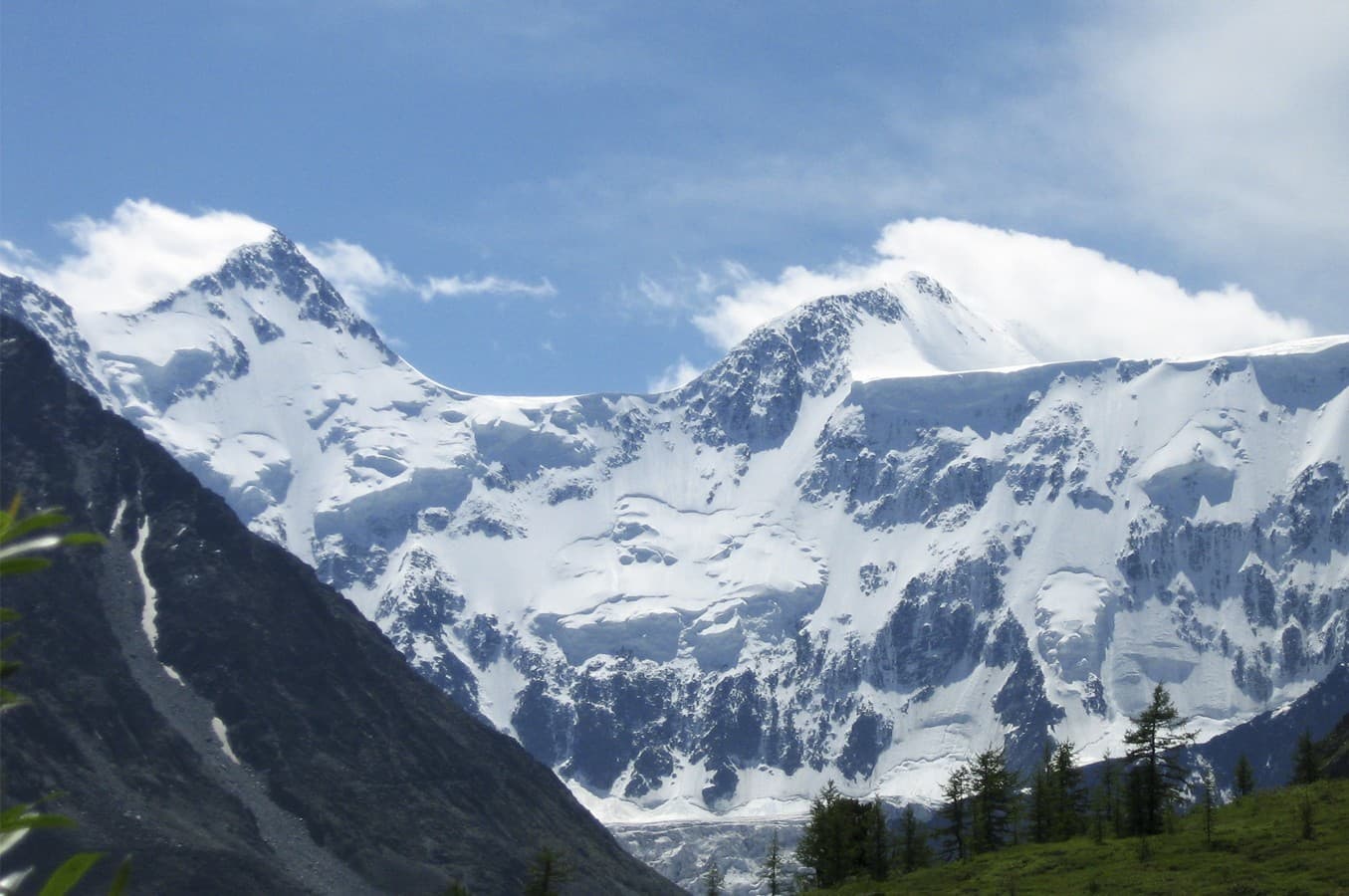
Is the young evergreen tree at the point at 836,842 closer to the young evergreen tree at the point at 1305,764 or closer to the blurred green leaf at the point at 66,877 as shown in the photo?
the young evergreen tree at the point at 1305,764

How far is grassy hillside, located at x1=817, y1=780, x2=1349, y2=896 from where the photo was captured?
2395 inches

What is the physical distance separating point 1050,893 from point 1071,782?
47917 millimetres

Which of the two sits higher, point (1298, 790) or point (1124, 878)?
point (1298, 790)

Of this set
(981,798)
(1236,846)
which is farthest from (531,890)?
(1236,846)

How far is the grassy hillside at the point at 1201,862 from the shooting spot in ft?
200

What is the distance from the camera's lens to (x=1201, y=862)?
66562 millimetres

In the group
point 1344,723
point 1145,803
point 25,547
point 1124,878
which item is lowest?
point 25,547

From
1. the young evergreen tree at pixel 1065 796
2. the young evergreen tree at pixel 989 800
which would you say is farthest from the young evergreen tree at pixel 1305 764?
the young evergreen tree at pixel 989 800

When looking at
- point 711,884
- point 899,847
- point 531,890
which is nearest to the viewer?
point 531,890

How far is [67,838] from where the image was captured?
186500mm

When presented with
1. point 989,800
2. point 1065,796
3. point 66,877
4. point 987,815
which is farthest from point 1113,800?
point 66,877

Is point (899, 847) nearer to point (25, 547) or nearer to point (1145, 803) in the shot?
point (1145, 803)

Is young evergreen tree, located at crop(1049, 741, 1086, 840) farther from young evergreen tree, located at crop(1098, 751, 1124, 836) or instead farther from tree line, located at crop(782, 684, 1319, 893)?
young evergreen tree, located at crop(1098, 751, 1124, 836)

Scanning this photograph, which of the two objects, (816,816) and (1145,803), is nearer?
(1145,803)
